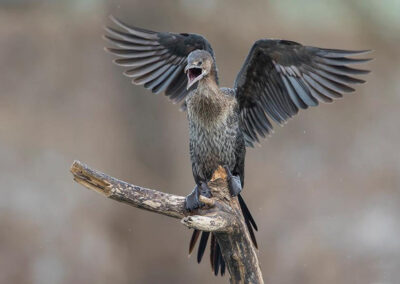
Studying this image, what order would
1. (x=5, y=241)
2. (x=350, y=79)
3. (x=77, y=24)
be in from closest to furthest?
(x=350, y=79), (x=5, y=241), (x=77, y=24)

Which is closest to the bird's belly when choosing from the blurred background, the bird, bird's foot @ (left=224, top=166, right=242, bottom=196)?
the bird

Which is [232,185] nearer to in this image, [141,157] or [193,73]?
[193,73]

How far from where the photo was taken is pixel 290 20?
349 inches

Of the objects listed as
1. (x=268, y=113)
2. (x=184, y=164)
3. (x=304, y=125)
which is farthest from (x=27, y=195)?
(x=268, y=113)

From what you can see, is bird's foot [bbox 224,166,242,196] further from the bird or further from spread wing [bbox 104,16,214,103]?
spread wing [bbox 104,16,214,103]

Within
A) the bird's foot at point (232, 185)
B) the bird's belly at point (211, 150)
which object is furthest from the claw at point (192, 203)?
the bird's belly at point (211, 150)

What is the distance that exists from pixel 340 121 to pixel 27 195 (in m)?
3.71

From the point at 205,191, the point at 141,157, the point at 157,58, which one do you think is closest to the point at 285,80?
the point at 157,58

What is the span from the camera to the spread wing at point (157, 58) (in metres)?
5.41

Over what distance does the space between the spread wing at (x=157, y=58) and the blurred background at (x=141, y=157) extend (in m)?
2.88

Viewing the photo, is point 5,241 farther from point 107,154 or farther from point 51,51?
point 51,51

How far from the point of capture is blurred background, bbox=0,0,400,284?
320 inches

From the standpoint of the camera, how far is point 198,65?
477 centimetres

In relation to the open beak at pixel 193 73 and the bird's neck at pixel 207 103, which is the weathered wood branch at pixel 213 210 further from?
the open beak at pixel 193 73
